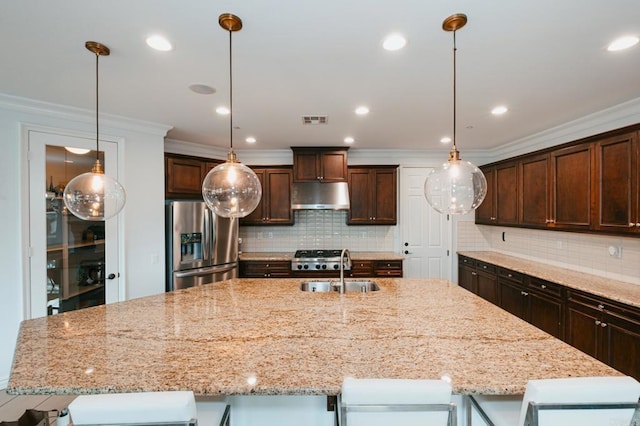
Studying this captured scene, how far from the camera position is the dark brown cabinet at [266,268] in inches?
170

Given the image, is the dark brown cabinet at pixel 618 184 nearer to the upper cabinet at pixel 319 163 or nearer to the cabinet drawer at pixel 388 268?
the cabinet drawer at pixel 388 268

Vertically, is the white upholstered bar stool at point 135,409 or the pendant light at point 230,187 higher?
the pendant light at point 230,187

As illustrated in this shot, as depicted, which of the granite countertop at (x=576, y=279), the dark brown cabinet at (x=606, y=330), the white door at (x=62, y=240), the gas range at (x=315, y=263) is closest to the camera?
the dark brown cabinet at (x=606, y=330)

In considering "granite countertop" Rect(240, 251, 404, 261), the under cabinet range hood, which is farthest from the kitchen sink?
the under cabinet range hood

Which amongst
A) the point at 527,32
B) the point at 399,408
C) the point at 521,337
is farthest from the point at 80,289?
the point at 527,32

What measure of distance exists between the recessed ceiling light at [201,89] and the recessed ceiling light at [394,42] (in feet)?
4.82

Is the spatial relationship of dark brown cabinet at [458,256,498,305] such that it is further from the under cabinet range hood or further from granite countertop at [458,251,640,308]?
the under cabinet range hood

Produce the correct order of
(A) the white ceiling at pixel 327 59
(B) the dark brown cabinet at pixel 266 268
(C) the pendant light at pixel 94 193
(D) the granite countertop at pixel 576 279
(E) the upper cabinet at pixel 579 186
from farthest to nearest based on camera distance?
(B) the dark brown cabinet at pixel 266 268, (E) the upper cabinet at pixel 579 186, (D) the granite countertop at pixel 576 279, (C) the pendant light at pixel 94 193, (A) the white ceiling at pixel 327 59

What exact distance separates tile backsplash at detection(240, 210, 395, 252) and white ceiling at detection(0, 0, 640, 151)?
1.98 meters

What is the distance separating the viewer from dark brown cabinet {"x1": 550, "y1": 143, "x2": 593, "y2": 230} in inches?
113

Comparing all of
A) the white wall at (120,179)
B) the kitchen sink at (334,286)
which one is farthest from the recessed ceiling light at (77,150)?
the kitchen sink at (334,286)

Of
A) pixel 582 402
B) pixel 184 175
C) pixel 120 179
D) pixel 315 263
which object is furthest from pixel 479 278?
pixel 120 179

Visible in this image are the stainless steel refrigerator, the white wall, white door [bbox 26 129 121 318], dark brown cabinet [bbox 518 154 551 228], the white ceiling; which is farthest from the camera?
the stainless steel refrigerator

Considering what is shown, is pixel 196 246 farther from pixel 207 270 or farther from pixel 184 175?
pixel 184 175
